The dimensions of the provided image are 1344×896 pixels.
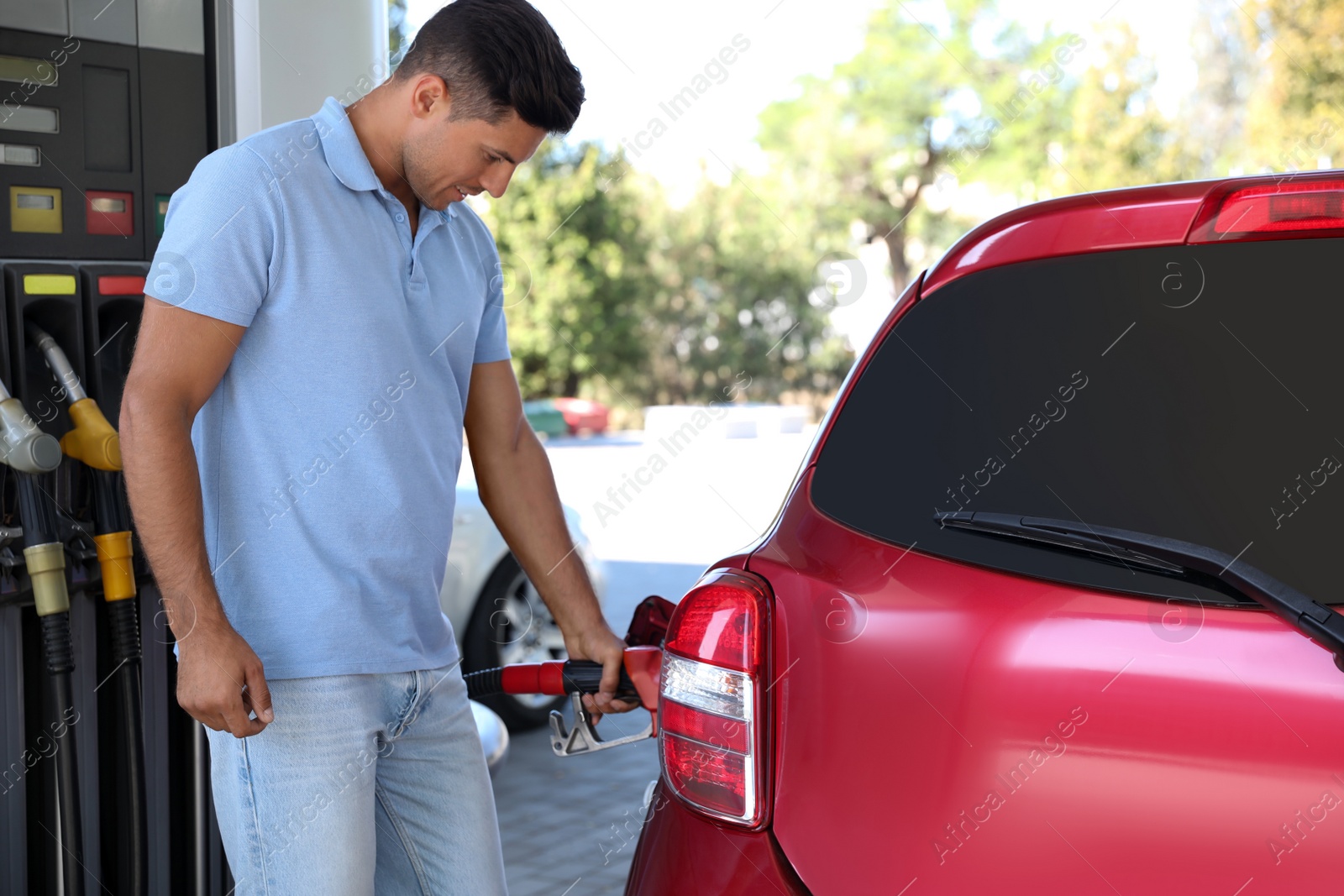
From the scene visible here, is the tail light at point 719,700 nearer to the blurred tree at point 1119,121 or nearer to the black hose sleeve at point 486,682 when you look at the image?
the black hose sleeve at point 486,682

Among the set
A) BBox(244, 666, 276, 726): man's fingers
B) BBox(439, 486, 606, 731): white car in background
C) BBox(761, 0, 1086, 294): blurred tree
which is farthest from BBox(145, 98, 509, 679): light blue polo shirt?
BBox(761, 0, 1086, 294): blurred tree

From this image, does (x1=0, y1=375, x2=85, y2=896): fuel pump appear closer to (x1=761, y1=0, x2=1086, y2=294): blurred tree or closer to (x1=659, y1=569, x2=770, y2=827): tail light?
(x1=659, y1=569, x2=770, y2=827): tail light

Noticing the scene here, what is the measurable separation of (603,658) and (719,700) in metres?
0.67

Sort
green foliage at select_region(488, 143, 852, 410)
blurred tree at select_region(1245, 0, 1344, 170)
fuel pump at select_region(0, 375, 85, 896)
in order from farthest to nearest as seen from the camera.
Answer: green foliage at select_region(488, 143, 852, 410) → blurred tree at select_region(1245, 0, 1344, 170) → fuel pump at select_region(0, 375, 85, 896)

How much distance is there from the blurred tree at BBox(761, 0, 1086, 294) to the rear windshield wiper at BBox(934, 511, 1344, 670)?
114 ft

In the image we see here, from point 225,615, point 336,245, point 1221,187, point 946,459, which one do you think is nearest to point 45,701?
point 225,615

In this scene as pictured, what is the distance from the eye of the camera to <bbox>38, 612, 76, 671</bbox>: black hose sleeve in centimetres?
236

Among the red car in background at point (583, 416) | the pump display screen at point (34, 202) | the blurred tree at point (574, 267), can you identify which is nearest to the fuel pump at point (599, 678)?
the pump display screen at point (34, 202)

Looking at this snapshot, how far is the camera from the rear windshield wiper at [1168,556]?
Answer: 1.27 metres

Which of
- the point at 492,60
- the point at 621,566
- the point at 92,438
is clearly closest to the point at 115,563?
the point at 92,438

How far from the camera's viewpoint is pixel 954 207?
120 ft

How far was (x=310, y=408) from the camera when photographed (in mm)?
1873

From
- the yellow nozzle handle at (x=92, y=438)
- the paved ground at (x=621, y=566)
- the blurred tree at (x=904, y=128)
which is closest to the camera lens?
the yellow nozzle handle at (x=92, y=438)

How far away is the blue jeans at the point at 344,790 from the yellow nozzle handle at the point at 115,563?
25.8 inches
